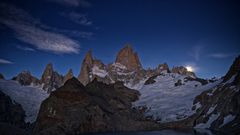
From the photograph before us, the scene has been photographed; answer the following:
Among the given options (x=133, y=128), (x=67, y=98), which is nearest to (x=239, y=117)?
(x=133, y=128)

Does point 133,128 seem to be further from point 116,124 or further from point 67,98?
point 67,98

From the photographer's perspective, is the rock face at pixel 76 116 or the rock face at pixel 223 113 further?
the rock face at pixel 76 116

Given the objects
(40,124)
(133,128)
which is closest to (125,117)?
(133,128)

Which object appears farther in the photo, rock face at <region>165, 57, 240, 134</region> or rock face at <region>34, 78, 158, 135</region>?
rock face at <region>34, 78, 158, 135</region>

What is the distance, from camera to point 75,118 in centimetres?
15712

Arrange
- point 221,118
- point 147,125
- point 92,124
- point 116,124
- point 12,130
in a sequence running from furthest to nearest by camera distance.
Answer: point 147,125 < point 116,124 < point 92,124 < point 221,118 < point 12,130

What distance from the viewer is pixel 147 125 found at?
627 feet

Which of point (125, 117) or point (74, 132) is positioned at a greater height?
point (125, 117)

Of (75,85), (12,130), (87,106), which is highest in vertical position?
(75,85)

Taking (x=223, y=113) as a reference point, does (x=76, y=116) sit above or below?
below

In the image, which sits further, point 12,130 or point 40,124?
point 40,124

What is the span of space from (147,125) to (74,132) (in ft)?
201

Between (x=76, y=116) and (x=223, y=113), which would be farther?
(x=76, y=116)

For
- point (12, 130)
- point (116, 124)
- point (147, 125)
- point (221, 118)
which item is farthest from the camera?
point (147, 125)
